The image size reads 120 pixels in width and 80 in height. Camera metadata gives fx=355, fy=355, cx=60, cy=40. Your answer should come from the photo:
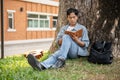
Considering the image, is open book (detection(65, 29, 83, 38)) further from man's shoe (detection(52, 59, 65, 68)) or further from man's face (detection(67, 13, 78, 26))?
man's shoe (detection(52, 59, 65, 68))

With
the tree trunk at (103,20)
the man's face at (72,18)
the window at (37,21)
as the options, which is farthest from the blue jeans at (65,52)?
the window at (37,21)

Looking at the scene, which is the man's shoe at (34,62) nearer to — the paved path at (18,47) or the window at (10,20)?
the paved path at (18,47)

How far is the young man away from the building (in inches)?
854

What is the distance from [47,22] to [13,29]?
737 cm

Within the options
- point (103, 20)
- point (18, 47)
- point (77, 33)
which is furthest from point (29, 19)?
point (77, 33)

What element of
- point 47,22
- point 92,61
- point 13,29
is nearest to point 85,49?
Answer: point 92,61

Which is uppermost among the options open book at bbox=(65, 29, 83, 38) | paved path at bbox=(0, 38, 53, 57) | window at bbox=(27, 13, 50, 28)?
open book at bbox=(65, 29, 83, 38)

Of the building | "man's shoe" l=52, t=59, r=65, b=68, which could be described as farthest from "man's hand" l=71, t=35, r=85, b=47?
the building

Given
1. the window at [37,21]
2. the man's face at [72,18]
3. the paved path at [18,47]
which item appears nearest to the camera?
the man's face at [72,18]

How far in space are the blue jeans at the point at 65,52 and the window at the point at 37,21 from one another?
26.1m

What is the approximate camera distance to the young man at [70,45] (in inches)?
281

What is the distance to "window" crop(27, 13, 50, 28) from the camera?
1339 inches

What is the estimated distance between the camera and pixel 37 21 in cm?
3484

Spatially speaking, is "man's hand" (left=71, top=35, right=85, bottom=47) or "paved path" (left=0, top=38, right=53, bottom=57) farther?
"paved path" (left=0, top=38, right=53, bottom=57)
